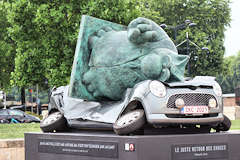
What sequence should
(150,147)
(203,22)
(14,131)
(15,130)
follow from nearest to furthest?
(150,147) < (14,131) < (15,130) < (203,22)

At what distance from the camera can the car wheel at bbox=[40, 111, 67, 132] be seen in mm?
6988

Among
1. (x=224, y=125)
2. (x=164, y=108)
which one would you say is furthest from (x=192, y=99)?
(x=224, y=125)

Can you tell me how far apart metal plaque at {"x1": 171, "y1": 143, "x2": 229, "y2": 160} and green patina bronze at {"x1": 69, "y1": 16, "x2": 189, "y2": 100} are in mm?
1142

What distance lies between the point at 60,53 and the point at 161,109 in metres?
14.7

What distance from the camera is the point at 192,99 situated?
559 centimetres

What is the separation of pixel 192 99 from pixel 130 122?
0.88 metres

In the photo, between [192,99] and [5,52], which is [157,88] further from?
[5,52]

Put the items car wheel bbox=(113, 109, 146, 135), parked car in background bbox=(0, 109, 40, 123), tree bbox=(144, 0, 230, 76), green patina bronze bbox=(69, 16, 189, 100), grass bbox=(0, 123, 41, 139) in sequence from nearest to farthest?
car wheel bbox=(113, 109, 146, 135) < green patina bronze bbox=(69, 16, 189, 100) < grass bbox=(0, 123, 41, 139) < parked car in background bbox=(0, 109, 40, 123) < tree bbox=(144, 0, 230, 76)

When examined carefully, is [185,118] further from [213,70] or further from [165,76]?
[213,70]

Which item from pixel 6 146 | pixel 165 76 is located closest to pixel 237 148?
pixel 165 76

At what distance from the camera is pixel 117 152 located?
219 inches

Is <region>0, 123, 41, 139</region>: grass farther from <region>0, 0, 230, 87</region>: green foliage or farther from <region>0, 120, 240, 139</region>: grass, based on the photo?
<region>0, 0, 230, 87</region>: green foliage

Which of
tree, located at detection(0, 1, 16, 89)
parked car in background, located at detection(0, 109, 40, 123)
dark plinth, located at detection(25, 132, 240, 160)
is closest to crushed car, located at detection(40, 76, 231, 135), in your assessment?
dark plinth, located at detection(25, 132, 240, 160)

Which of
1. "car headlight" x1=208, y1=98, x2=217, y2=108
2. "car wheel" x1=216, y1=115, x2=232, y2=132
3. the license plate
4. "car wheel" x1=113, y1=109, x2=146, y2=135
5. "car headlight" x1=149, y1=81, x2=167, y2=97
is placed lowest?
"car wheel" x1=216, y1=115, x2=232, y2=132
